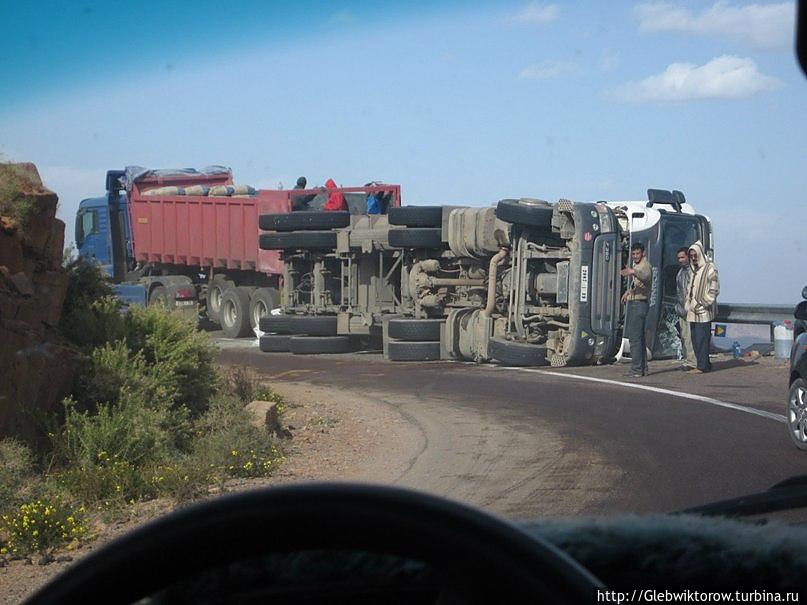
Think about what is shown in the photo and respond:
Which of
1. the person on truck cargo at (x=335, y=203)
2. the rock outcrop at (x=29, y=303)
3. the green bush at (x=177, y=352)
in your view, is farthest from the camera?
the person on truck cargo at (x=335, y=203)

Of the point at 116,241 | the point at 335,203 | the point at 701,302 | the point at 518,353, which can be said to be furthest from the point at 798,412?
the point at 116,241

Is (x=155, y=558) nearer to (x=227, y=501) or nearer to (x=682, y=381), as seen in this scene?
(x=227, y=501)

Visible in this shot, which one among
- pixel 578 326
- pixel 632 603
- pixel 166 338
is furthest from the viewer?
pixel 578 326

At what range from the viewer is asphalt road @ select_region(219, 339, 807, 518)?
7.93 m

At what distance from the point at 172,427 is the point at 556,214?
870 cm

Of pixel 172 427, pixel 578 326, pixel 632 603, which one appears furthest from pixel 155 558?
pixel 578 326

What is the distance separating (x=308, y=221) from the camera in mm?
20766

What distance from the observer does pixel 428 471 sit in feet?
29.0

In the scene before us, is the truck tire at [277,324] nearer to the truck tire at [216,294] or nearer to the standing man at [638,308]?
the truck tire at [216,294]

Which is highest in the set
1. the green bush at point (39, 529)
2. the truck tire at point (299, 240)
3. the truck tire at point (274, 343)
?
the truck tire at point (299, 240)

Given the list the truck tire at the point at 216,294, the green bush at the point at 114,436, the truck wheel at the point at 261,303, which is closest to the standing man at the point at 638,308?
the green bush at the point at 114,436

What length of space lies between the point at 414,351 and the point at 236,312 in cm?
768

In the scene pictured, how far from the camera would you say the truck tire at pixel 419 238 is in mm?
18703

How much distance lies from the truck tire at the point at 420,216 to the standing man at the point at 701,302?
178 inches
